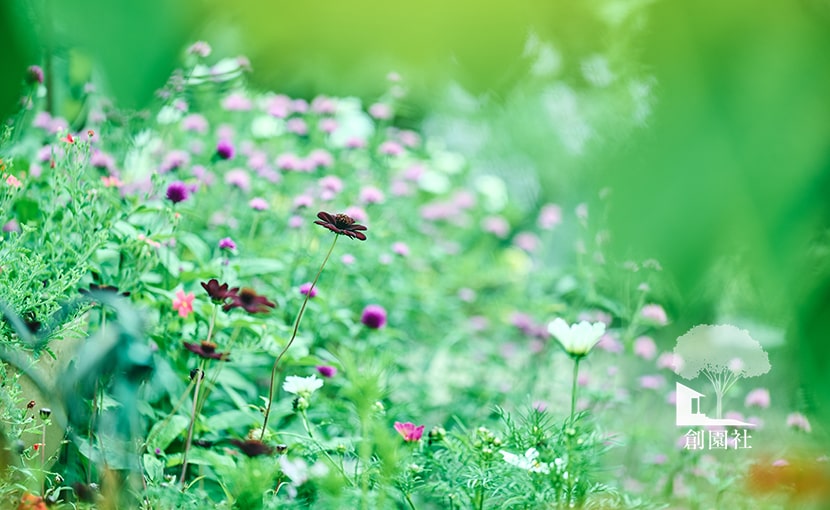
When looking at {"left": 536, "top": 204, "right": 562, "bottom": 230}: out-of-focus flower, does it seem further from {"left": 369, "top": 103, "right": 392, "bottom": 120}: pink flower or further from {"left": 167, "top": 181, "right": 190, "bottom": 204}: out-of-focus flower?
{"left": 167, "top": 181, "right": 190, "bottom": 204}: out-of-focus flower

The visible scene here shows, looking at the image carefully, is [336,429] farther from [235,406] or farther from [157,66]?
[157,66]

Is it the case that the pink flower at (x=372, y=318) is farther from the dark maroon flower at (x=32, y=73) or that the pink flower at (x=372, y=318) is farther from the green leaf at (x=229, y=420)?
the dark maroon flower at (x=32, y=73)

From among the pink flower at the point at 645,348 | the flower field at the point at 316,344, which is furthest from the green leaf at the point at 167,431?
the pink flower at the point at 645,348

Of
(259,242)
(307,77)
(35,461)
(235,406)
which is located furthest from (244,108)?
(307,77)

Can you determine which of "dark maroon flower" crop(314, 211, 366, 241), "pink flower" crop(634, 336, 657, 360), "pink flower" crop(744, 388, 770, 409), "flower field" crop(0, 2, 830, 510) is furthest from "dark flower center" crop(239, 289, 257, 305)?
"pink flower" crop(634, 336, 657, 360)

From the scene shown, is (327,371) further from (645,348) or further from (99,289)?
(645,348)

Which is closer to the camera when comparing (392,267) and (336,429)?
(336,429)
